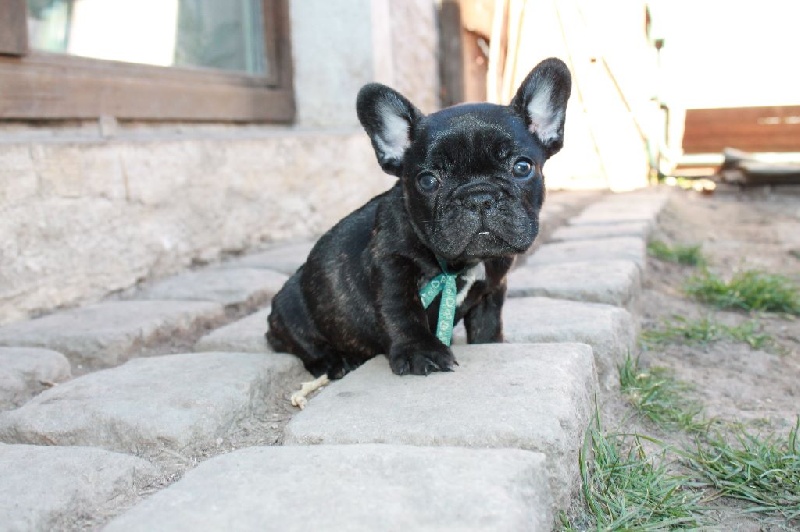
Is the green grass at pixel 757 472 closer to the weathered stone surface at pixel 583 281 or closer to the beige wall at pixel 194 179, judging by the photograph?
the weathered stone surface at pixel 583 281

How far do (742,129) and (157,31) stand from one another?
835 cm

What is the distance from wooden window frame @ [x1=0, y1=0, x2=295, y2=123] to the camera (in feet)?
11.4

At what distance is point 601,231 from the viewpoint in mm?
4832

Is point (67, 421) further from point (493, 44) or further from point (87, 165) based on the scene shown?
point (493, 44)

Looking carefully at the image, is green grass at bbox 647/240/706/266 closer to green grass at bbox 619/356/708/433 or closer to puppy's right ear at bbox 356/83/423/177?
green grass at bbox 619/356/708/433

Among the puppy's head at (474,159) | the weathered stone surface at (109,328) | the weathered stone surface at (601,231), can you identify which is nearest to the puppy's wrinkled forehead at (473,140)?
the puppy's head at (474,159)

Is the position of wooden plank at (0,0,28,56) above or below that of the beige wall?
above

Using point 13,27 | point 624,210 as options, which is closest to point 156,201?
point 13,27

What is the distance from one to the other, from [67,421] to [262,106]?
3201 millimetres

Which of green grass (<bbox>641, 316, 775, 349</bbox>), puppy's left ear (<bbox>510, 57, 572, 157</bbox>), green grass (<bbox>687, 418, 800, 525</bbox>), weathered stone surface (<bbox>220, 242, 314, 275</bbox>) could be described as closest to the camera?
green grass (<bbox>687, 418, 800, 525</bbox>)

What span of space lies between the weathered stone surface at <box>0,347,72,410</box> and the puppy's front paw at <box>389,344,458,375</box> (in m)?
1.13

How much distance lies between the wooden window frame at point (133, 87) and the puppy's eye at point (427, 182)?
1955 millimetres

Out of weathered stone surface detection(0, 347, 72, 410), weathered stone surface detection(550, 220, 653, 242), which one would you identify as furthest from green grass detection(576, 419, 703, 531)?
weathered stone surface detection(550, 220, 653, 242)

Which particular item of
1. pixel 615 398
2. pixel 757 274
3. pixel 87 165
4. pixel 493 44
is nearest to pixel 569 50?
pixel 493 44
